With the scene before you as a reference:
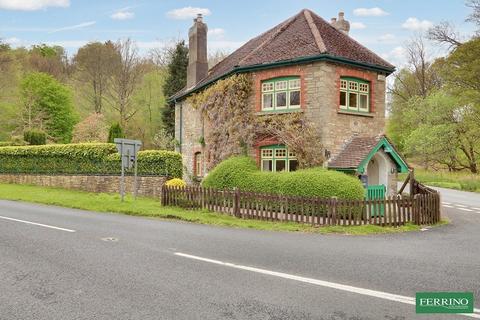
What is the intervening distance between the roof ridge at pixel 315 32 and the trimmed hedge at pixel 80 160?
922cm

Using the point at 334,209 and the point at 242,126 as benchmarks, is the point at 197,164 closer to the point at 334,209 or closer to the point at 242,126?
the point at 242,126

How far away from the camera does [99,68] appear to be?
170 ft

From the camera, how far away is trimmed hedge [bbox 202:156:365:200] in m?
14.3

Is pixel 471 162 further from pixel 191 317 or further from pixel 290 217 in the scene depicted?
pixel 191 317

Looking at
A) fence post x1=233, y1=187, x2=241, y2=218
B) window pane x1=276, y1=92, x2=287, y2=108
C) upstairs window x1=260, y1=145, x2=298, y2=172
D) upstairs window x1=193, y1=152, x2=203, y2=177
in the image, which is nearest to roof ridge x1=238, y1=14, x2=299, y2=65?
window pane x1=276, y1=92, x2=287, y2=108

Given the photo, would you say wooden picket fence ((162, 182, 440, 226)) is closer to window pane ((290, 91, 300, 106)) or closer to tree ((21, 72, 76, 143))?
window pane ((290, 91, 300, 106))

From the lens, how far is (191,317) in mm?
4660

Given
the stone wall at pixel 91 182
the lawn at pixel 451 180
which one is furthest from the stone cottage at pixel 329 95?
the lawn at pixel 451 180

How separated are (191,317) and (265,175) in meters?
12.3

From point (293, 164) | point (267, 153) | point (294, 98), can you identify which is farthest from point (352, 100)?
point (267, 153)

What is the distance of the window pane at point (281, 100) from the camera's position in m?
18.2

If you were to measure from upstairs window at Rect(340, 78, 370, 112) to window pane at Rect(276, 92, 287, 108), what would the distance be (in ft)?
8.10

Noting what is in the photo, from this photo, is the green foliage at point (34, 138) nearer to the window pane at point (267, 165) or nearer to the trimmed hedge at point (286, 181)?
the trimmed hedge at point (286, 181)

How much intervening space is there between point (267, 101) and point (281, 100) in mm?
727
